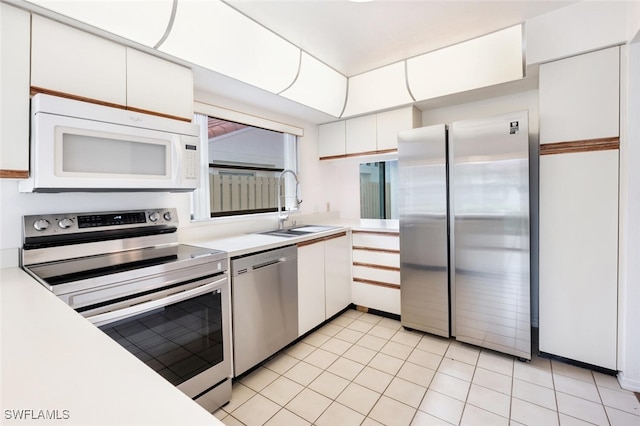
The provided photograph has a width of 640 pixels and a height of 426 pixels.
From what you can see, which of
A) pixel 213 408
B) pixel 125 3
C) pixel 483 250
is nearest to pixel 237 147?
pixel 125 3

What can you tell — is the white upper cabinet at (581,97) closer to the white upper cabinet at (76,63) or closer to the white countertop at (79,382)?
the white countertop at (79,382)

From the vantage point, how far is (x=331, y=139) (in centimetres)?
348

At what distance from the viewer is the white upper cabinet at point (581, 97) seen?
187cm

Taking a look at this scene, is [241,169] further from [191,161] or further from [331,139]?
[331,139]

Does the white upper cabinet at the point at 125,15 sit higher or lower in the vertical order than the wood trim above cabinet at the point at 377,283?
higher

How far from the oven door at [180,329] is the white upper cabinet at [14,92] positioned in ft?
2.60

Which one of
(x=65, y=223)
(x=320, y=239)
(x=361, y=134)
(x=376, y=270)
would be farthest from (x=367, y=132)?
(x=65, y=223)

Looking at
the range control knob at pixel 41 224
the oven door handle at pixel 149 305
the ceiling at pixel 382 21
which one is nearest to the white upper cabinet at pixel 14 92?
the range control knob at pixel 41 224

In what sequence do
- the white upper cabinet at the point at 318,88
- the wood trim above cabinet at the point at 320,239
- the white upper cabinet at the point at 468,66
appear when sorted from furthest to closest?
the white upper cabinet at the point at 318,88, the wood trim above cabinet at the point at 320,239, the white upper cabinet at the point at 468,66

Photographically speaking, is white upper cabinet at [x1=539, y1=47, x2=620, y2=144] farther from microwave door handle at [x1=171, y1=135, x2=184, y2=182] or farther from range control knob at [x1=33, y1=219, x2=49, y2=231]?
range control knob at [x1=33, y1=219, x2=49, y2=231]

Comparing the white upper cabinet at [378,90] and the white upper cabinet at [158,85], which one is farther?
the white upper cabinet at [378,90]

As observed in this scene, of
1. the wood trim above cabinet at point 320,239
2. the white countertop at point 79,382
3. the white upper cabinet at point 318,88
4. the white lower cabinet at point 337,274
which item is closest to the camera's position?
the white countertop at point 79,382

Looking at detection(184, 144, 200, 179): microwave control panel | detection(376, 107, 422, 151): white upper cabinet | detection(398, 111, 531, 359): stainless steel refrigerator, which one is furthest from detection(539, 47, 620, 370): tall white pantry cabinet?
detection(184, 144, 200, 179): microwave control panel

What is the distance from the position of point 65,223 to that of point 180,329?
828mm
